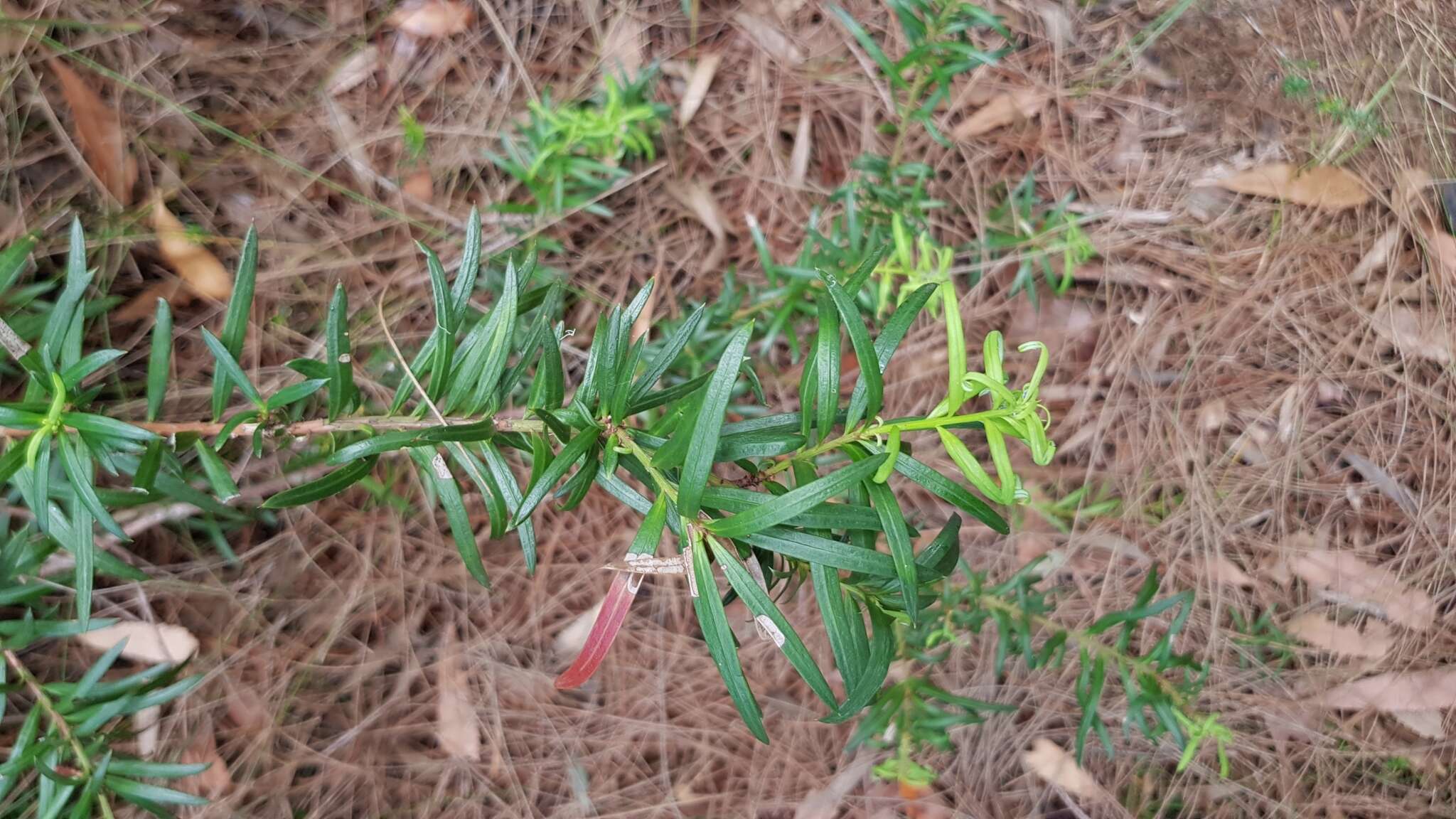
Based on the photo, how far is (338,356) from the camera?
143 centimetres

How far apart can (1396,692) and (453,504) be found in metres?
3.60

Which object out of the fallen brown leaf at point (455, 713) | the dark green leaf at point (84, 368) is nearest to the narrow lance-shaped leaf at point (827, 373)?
the dark green leaf at point (84, 368)

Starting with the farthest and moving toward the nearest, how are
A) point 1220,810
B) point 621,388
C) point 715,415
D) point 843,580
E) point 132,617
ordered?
point 1220,810 → point 132,617 → point 843,580 → point 621,388 → point 715,415

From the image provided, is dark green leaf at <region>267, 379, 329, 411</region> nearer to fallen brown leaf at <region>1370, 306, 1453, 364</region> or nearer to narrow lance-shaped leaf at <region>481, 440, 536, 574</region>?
narrow lance-shaped leaf at <region>481, 440, 536, 574</region>

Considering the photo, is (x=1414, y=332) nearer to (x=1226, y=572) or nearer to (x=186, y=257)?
(x=1226, y=572)

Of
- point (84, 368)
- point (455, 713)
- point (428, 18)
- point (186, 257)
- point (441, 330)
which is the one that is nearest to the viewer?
point (441, 330)

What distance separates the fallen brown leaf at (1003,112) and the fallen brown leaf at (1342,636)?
2.24 meters

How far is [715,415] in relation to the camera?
1.13 m

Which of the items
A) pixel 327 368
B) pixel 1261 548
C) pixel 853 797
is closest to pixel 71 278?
pixel 327 368

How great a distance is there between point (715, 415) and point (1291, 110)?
10.7 feet

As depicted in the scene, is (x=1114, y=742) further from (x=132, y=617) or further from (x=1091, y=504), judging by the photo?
(x=132, y=617)

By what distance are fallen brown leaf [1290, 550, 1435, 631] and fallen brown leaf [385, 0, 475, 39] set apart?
3.82 meters

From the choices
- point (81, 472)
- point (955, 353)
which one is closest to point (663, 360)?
point (955, 353)

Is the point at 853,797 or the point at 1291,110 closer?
the point at 853,797
